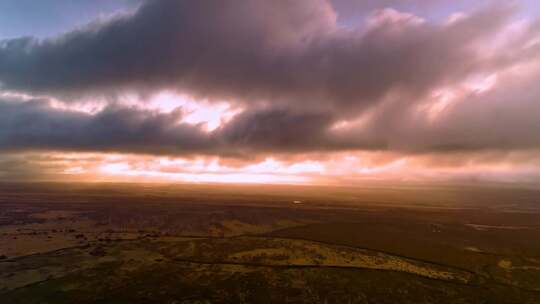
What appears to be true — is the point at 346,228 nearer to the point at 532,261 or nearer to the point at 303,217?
the point at 303,217

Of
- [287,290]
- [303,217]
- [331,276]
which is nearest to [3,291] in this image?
[287,290]

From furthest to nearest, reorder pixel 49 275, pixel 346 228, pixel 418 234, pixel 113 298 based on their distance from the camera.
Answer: pixel 346 228
pixel 418 234
pixel 49 275
pixel 113 298

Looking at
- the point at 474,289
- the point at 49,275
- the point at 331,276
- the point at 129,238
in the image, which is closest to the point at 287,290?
the point at 331,276

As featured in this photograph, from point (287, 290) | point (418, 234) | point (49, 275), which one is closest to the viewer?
point (287, 290)

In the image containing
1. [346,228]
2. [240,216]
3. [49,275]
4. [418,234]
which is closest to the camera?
[49,275]

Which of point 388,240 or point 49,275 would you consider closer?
point 49,275

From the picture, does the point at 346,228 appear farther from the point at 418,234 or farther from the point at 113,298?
the point at 113,298

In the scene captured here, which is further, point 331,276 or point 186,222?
point 186,222

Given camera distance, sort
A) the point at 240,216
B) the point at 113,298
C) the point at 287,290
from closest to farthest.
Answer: the point at 113,298, the point at 287,290, the point at 240,216
